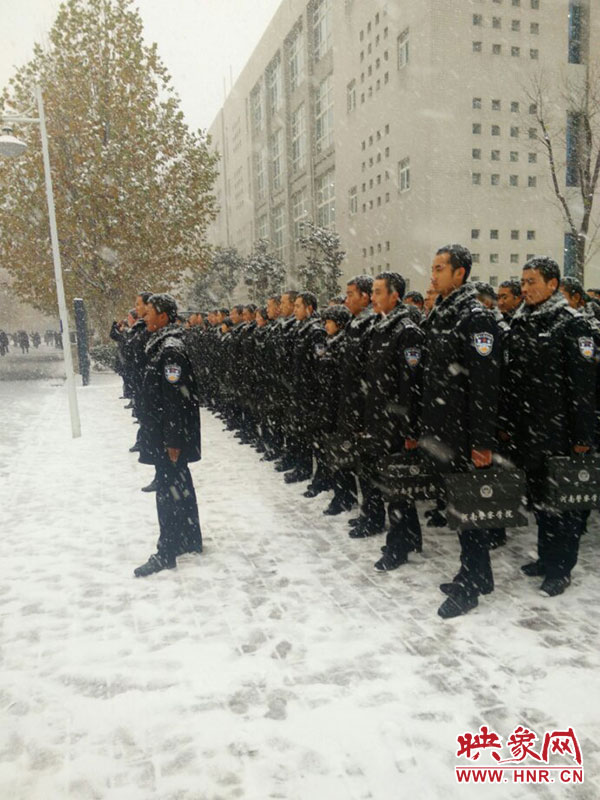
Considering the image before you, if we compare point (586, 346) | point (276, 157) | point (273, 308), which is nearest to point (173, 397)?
point (586, 346)

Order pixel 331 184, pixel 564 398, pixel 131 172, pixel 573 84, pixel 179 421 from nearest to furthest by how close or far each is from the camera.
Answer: pixel 564 398, pixel 179 421, pixel 131 172, pixel 573 84, pixel 331 184

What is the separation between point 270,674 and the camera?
10.7ft

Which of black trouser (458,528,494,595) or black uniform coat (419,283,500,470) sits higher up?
black uniform coat (419,283,500,470)

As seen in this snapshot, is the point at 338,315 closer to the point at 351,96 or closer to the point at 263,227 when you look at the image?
the point at 351,96

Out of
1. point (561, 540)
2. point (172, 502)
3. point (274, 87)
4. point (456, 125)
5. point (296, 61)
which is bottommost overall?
point (561, 540)

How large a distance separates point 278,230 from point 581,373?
175ft

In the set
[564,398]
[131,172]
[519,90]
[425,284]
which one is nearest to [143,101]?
[131,172]

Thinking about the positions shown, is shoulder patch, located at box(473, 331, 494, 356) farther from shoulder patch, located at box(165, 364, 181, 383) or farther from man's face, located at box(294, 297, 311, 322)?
man's face, located at box(294, 297, 311, 322)

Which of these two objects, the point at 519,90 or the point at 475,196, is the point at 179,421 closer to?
A: the point at 475,196

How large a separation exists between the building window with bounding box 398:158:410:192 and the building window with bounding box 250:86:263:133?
32.7 meters

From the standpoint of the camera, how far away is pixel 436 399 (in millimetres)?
3805

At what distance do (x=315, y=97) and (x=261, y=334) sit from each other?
41.6m

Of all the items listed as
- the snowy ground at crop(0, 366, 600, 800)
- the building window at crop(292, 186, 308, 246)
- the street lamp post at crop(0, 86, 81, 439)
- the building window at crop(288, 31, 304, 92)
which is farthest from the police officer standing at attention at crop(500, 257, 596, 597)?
the building window at crop(288, 31, 304, 92)
